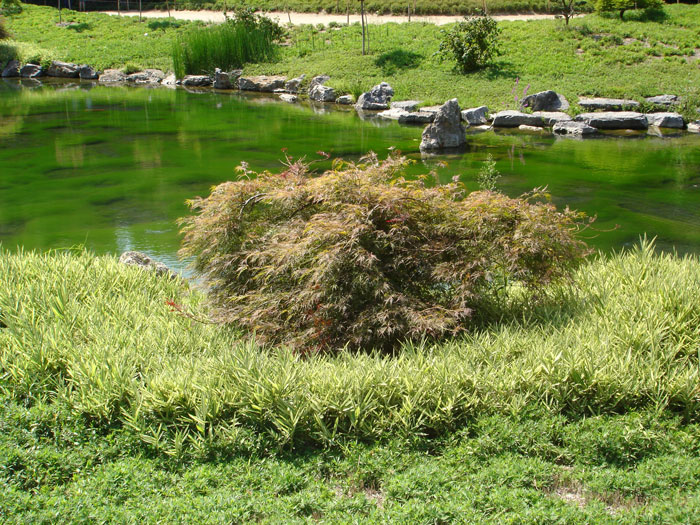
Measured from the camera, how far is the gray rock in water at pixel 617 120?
16672 mm

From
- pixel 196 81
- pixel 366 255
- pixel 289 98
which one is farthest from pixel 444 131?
pixel 196 81

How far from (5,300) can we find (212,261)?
1.85 metres

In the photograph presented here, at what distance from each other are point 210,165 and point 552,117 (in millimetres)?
9550

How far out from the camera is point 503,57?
2311 centimetres

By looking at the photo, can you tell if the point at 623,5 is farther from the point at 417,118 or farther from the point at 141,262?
the point at 141,262

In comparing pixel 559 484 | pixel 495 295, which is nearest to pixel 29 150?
pixel 495 295

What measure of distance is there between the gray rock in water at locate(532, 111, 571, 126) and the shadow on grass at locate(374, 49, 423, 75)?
7.57 metres

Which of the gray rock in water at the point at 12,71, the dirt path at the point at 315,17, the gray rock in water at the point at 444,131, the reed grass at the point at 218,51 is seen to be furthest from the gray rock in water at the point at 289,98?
the gray rock in water at the point at 12,71

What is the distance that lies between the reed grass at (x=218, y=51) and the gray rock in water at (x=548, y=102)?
1421 centimetres

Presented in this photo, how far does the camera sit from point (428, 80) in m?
22.0

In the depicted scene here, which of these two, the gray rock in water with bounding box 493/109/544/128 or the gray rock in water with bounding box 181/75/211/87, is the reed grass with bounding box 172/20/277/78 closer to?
the gray rock in water with bounding box 181/75/211/87

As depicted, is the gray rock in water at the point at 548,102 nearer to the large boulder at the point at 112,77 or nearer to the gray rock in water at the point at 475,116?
the gray rock in water at the point at 475,116

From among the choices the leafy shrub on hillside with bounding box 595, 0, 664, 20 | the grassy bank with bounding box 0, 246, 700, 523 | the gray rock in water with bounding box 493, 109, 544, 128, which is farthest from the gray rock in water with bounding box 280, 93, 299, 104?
the grassy bank with bounding box 0, 246, 700, 523

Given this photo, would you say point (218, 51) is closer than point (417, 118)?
No
